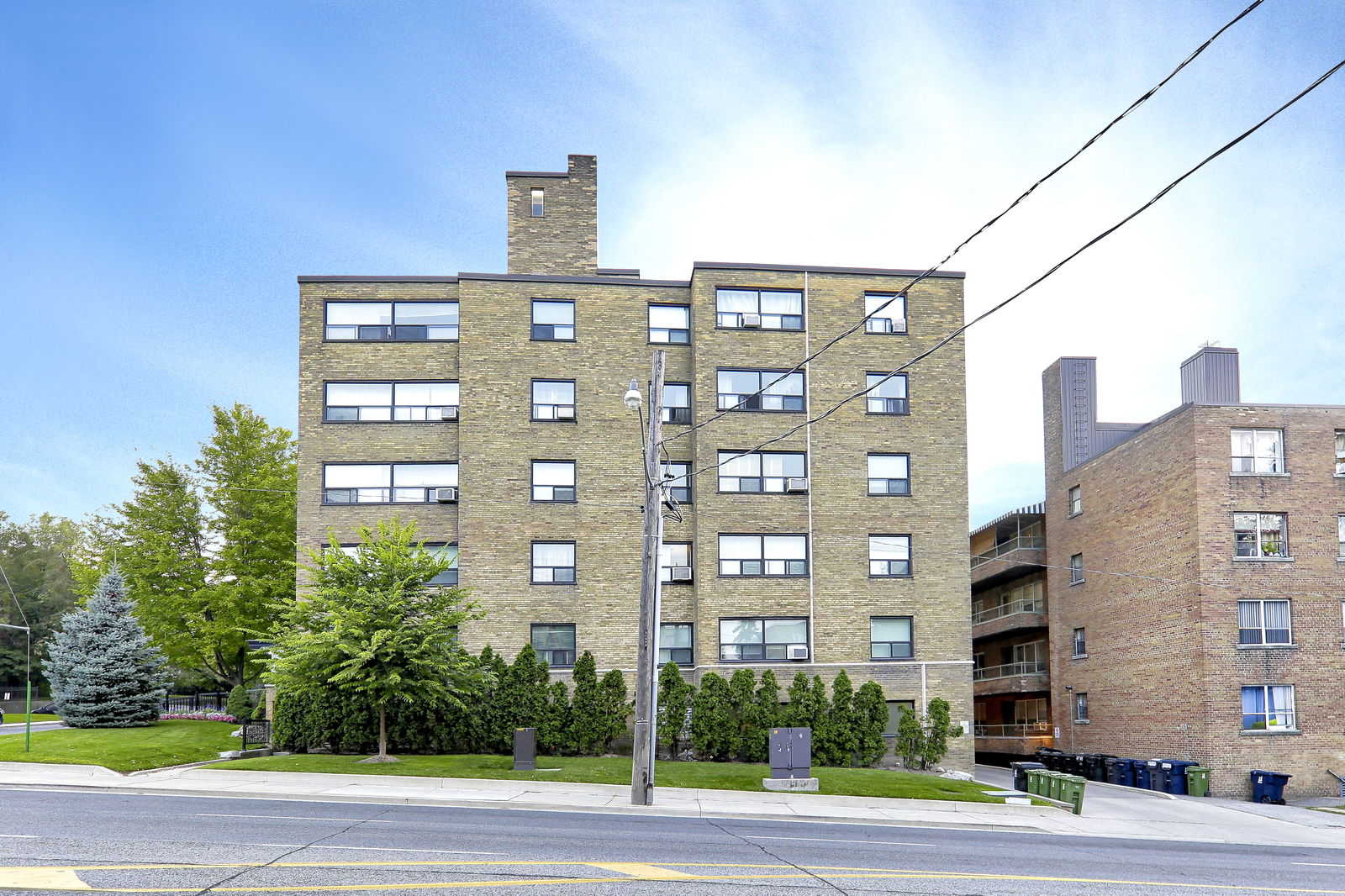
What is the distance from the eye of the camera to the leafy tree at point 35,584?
6309 cm

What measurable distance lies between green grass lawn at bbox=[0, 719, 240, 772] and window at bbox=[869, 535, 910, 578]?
18815 millimetres

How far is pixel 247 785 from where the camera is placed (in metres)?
21.9

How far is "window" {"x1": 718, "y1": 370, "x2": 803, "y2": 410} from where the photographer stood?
3316cm

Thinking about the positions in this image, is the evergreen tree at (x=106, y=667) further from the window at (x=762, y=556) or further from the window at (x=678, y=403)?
the window at (x=762, y=556)

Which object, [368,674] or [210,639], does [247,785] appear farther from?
[210,639]

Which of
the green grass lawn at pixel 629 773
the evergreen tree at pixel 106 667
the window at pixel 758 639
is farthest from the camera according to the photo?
the evergreen tree at pixel 106 667

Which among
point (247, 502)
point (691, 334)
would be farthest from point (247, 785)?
point (247, 502)

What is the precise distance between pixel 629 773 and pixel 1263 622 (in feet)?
67.1

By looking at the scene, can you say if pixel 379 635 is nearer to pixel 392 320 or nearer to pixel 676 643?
pixel 676 643

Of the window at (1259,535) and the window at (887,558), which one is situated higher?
the window at (1259,535)

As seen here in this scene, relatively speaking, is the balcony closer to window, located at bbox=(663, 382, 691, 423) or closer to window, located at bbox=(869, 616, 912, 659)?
window, located at bbox=(869, 616, 912, 659)

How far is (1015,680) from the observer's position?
45.6m

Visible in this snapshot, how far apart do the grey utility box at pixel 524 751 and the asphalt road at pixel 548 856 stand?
6902 mm

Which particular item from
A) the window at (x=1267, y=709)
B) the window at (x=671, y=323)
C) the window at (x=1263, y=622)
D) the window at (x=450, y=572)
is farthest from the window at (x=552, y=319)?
the window at (x=1267, y=709)
